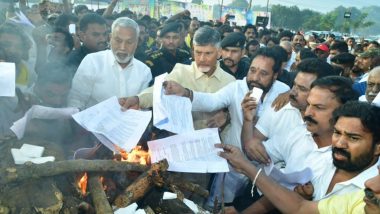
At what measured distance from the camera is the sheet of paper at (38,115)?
9.93ft

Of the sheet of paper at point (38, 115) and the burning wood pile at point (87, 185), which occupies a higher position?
the sheet of paper at point (38, 115)

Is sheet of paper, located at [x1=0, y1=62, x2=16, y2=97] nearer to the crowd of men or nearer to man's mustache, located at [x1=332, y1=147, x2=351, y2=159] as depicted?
the crowd of men

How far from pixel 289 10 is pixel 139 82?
81.8m

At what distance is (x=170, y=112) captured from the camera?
3.17 metres

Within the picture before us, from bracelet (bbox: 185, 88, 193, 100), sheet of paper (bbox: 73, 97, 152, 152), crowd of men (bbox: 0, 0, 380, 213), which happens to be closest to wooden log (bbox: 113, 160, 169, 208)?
sheet of paper (bbox: 73, 97, 152, 152)

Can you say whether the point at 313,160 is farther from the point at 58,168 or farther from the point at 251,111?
the point at 58,168

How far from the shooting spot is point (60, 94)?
13.2ft

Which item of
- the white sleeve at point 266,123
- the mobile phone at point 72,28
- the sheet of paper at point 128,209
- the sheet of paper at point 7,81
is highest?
the mobile phone at point 72,28

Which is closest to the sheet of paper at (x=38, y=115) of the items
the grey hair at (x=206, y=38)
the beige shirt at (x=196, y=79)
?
the beige shirt at (x=196, y=79)

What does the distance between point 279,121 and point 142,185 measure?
1568 millimetres

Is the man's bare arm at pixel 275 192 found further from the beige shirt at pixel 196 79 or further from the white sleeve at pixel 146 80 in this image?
the white sleeve at pixel 146 80

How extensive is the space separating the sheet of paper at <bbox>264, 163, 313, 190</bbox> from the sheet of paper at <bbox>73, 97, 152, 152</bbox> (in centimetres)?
116

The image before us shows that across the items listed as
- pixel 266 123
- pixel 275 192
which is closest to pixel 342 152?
pixel 275 192

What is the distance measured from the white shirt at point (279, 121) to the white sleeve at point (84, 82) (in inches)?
77.0
